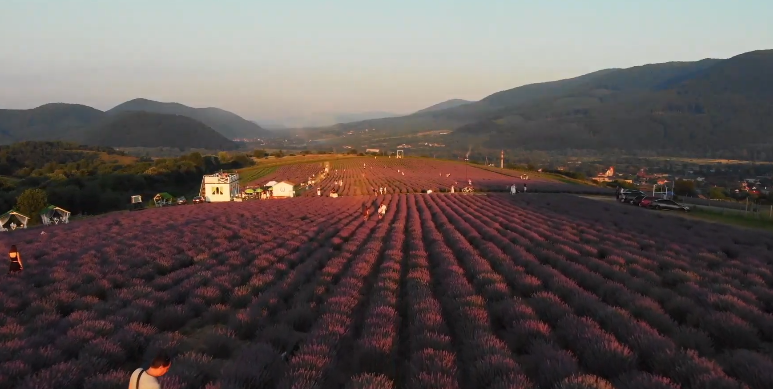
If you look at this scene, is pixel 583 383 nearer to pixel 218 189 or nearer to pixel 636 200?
pixel 636 200

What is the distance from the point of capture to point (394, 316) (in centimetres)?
738

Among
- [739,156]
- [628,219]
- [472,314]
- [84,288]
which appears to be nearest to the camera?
[472,314]

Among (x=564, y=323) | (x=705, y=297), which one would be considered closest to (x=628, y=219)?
(x=705, y=297)

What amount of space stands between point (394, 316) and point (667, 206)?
1255 inches

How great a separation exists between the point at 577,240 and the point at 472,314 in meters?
10.5

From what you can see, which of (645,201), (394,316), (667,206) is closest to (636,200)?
(645,201)

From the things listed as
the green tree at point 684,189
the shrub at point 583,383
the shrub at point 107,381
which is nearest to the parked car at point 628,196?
the green tree at point 684,189

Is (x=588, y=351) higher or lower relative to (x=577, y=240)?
higher

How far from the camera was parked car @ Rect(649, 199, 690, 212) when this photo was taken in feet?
106

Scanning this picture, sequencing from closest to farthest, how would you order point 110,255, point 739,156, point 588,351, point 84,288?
point 588,351 < point 84,288 < point 110,255 < point 739,156

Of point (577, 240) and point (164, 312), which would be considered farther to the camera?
point (577, 240)

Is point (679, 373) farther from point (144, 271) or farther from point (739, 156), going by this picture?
point (739, 156)

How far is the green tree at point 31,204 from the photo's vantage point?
43.9m

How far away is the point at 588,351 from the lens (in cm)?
553
